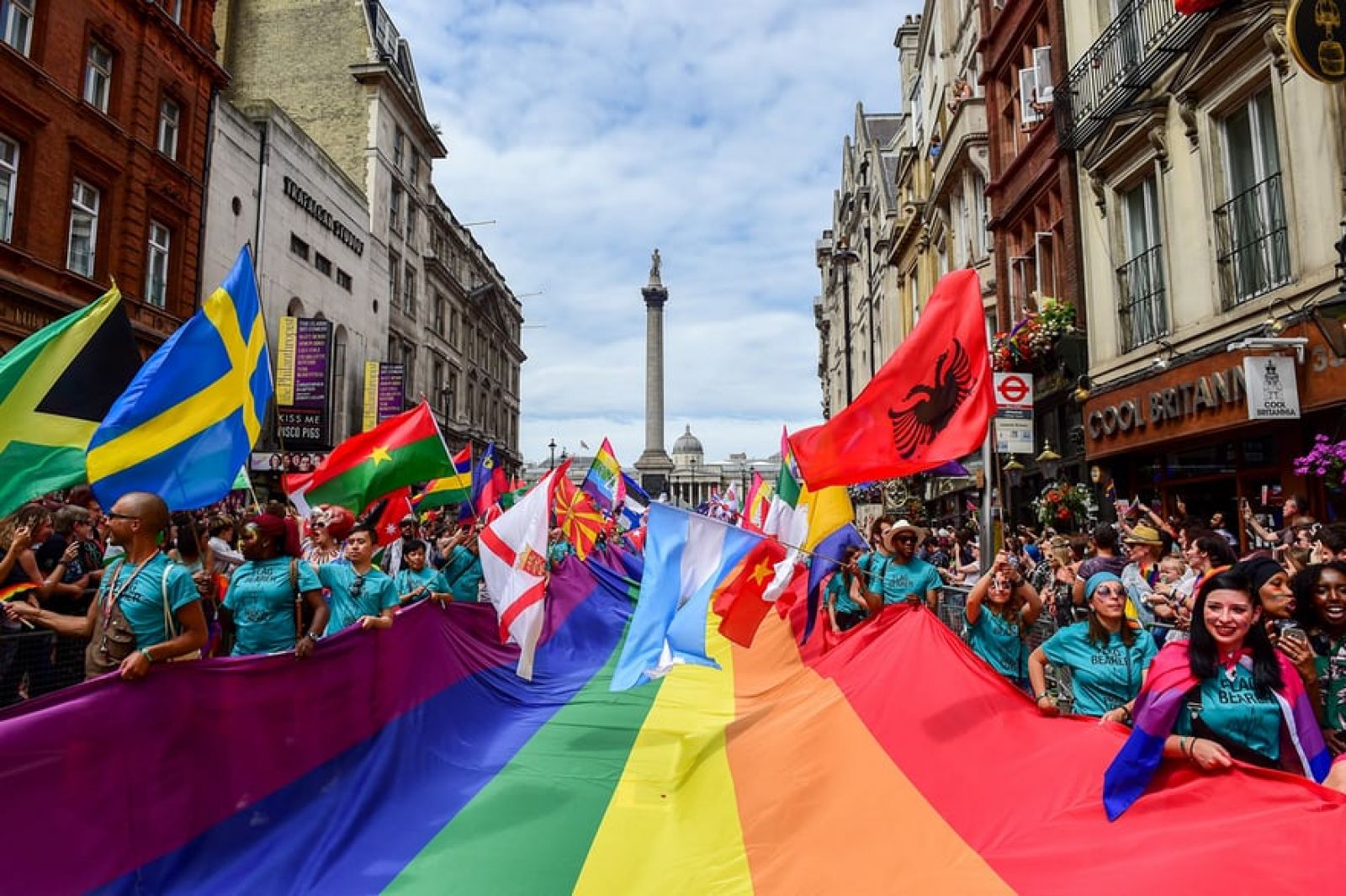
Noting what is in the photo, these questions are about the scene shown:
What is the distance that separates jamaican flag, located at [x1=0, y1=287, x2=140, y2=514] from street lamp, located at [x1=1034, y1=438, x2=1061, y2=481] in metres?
13.7

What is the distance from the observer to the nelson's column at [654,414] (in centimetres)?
7044

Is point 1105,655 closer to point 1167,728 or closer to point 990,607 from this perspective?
point 1167,728

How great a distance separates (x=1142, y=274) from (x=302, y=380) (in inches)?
849

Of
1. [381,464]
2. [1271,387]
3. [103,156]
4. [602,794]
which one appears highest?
[103,156]

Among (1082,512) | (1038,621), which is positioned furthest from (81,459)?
(1082,512)

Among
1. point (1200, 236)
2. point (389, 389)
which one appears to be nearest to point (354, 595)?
point (1200, 236)

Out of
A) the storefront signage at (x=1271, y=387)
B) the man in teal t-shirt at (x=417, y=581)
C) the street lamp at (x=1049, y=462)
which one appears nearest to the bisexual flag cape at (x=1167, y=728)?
the man in teal t-shirt at (x=417, y=581)

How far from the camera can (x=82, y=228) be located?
18.4m

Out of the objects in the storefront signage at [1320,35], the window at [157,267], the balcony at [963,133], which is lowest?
the storefront signage at [1320,35]

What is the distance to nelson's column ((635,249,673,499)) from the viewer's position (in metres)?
70.4

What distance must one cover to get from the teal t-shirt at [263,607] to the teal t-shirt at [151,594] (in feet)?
3.46

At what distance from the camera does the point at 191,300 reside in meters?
21.9

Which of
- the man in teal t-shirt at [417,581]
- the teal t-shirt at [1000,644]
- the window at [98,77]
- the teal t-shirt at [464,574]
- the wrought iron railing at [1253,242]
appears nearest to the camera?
the teal t-shirt at [1000,644]

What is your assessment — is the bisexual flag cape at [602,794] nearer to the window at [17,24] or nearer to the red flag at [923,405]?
the red flag at [923,405]
